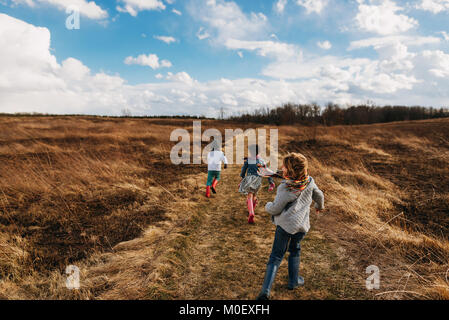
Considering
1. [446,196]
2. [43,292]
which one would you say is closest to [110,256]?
[43,292]

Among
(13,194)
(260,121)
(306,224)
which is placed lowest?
(13,194)

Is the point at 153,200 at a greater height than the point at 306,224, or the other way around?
the point at 306,224

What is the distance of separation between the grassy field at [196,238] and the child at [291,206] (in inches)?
22.3

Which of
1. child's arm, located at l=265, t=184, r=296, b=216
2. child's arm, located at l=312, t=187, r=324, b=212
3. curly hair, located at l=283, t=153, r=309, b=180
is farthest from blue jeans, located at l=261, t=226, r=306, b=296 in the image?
curly hair, located at l=283, t=153, r=309, b=180

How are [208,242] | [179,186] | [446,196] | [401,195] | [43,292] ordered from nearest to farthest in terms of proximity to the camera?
[43,292]
[208,242]
[446,196]
[401,195]
[179,186]

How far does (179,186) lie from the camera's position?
27.7 feet

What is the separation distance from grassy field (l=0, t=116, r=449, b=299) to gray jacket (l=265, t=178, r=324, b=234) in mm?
1031

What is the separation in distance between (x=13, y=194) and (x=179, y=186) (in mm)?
5289

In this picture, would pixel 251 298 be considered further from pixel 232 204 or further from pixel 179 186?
pixel 179 186

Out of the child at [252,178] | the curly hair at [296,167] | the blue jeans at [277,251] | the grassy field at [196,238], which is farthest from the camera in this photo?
the child at [252,178]

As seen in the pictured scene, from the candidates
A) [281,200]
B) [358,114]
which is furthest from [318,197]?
[358,114]

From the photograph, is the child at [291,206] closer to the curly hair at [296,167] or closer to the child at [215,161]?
the curly hair at [296,167]

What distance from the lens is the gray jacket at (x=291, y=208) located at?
2.83m

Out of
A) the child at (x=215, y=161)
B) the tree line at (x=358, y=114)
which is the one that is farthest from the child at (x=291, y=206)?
the tree line at (x=358, y=114)
